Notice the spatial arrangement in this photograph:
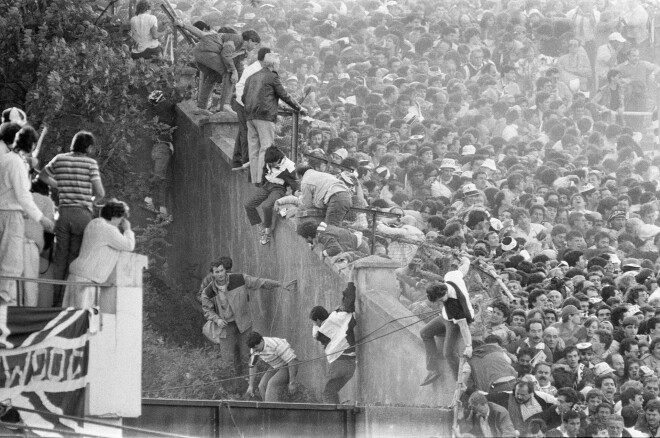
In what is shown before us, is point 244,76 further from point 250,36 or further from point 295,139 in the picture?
point 250,36

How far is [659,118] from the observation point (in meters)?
38.9

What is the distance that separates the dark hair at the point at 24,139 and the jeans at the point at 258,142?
7764 mm

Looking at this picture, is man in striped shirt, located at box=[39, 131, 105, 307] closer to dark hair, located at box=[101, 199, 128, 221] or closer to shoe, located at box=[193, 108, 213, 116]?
dark hair, located at box=[101, 199, 128, 221]

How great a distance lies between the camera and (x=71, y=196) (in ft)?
69.4

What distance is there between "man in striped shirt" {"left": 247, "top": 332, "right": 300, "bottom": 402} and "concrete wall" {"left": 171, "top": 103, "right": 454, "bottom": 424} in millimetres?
288

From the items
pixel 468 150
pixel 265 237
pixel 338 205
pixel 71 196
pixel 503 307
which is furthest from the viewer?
pixel 468 150

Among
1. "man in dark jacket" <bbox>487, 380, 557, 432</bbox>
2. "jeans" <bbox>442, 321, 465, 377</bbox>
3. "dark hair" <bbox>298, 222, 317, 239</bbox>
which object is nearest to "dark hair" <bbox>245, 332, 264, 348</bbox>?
"dark hair" <bbox>298, 222, 317, 239</bbox>

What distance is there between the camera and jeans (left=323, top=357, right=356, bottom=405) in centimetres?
2641

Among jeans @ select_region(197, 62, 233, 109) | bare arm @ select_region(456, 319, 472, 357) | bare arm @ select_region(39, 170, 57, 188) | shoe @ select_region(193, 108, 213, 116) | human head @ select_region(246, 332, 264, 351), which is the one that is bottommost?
bare arm @ select_region(456, 319, 472, 357)

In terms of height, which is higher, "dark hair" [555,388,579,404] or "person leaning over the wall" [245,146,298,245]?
"person leaning over the wall" [245,146,298,245]

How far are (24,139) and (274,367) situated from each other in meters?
7.04

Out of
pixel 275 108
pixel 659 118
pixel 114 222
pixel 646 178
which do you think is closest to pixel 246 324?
pixel 275 108

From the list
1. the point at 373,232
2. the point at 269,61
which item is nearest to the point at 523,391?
the point at 373,232

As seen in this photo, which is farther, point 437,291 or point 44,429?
point 437,291
